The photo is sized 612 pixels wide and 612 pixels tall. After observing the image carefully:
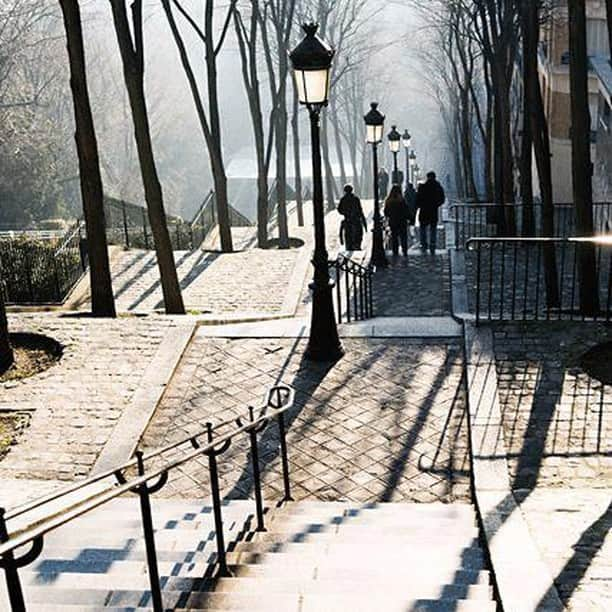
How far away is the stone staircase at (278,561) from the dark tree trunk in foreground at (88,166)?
6.29m

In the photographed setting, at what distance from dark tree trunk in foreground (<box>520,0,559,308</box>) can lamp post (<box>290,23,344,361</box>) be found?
3562 mm

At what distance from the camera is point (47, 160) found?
43938 mm

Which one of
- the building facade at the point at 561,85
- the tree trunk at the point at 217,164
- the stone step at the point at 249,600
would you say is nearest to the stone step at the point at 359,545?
the stone step at the point at 249,600

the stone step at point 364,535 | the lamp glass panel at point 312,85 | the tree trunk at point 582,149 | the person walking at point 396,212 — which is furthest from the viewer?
the person walking at point 396,212

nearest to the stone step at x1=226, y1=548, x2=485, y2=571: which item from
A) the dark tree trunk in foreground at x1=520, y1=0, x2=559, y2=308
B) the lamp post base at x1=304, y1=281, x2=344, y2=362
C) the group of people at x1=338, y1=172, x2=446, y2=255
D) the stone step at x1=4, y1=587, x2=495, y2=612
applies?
the stone step at x1=4, y1=587, x2=495, y2=612

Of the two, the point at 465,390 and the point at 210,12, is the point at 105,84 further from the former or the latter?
the point at 465,390

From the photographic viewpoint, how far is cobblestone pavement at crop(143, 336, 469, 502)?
21.2 ft

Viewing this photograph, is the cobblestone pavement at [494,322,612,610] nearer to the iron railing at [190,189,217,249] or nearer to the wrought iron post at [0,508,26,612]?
the wrought iron post at [0,508,26,612]

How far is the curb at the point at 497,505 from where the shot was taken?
426 centimetres

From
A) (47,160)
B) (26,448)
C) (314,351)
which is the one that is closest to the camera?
(26,448)

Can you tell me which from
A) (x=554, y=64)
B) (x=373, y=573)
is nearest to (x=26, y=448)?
(x=373, y=573)

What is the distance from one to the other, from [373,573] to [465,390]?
4.11m

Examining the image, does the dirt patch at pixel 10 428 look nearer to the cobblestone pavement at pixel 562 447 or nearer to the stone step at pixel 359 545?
the stone step at pixel 359 545

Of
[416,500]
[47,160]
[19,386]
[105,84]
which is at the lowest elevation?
[416,500]
